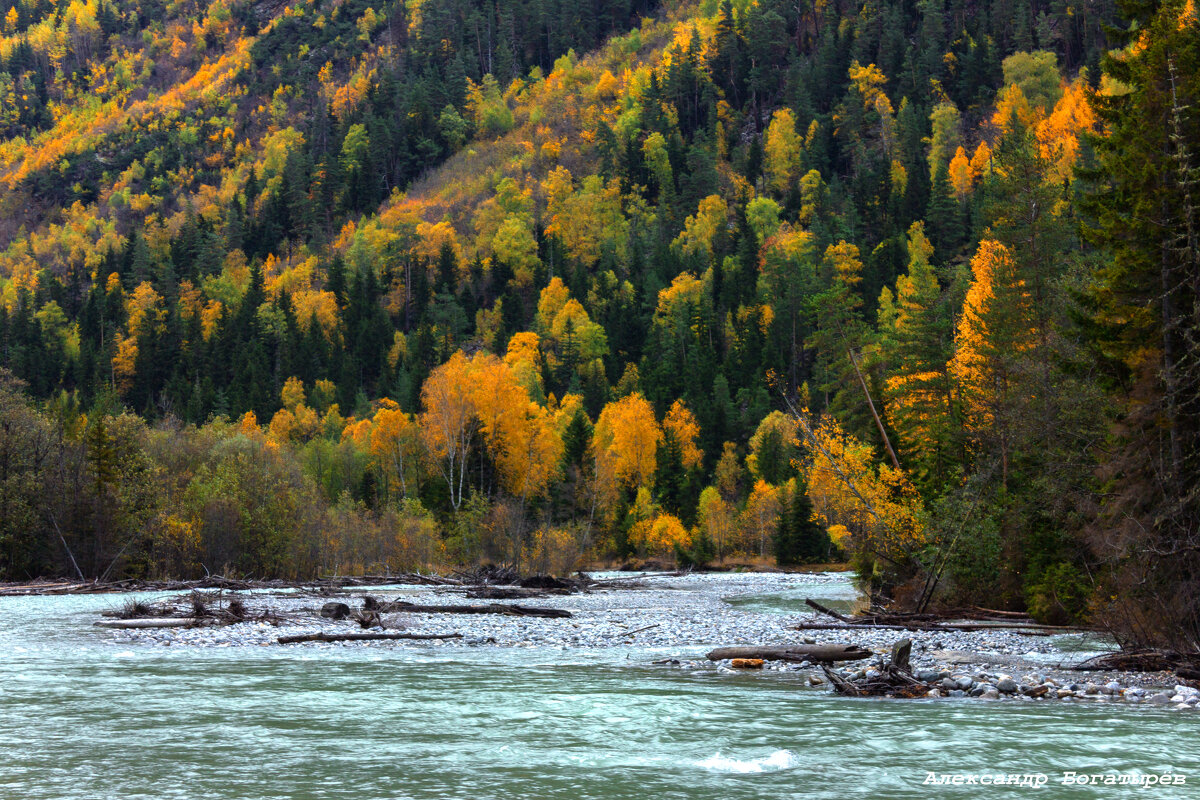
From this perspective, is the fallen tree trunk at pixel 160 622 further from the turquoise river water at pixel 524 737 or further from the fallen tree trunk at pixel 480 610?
the turquoise river water at pixel 524 737

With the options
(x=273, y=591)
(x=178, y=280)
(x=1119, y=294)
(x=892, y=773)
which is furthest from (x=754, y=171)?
(x=892, y=773)

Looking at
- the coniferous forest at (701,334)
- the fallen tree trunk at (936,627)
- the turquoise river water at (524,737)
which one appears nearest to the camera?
the turquoise river water at (524,737)

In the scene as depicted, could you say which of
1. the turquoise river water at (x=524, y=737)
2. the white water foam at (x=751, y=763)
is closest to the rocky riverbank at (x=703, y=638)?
the turquoise river water at (x=524, y=737)

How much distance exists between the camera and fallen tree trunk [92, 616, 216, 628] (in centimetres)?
2517

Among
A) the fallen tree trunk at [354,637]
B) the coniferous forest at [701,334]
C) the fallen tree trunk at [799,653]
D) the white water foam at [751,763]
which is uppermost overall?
the coniferous forest at [701,334]

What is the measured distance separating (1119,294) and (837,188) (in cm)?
12793

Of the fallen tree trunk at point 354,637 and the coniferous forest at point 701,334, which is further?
the fallen tree trunk at point 354,637

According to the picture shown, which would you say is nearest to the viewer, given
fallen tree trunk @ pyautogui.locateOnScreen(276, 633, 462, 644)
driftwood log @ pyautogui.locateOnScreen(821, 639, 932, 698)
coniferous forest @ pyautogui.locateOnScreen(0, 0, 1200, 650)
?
driftwood log @ pyautogui.locateOnScreen(821, 639, 932, 698)

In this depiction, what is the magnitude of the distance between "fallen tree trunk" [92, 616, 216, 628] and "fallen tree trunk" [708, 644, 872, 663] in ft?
46.5

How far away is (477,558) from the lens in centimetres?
5016

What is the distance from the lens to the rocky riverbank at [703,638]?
52.8 feet

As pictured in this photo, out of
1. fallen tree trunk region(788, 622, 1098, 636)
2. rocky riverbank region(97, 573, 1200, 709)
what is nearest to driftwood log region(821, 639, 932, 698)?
rocky riverbank region(97, 573, 1200, 709)

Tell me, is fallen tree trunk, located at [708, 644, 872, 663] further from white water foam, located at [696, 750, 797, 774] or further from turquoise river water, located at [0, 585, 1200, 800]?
white water foam, located at [696, 750, 797, 774]

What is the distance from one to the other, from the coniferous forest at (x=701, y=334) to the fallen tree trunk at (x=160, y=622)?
16.7m
